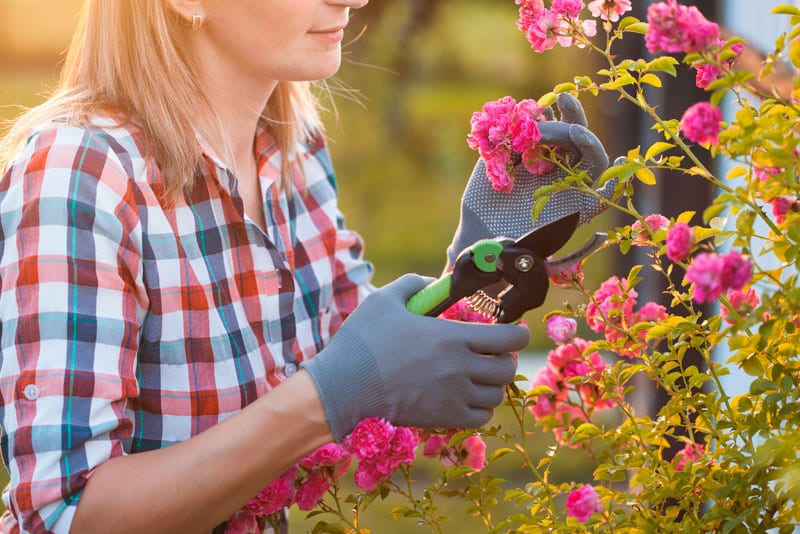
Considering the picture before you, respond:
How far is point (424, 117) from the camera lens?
30.5 feet

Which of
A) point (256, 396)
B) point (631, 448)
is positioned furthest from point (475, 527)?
point (631, 448)

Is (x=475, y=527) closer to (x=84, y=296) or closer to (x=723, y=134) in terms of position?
(x=84, y=296)

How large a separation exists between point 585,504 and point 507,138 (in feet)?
1.58

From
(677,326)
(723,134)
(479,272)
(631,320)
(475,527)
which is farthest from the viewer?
(475,527)

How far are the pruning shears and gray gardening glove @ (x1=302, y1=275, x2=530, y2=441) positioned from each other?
46 mm

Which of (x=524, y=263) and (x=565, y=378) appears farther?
(x=565, y=378)

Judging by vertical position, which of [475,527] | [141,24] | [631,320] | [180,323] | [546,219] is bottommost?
[475,527]

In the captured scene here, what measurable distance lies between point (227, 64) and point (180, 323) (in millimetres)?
453

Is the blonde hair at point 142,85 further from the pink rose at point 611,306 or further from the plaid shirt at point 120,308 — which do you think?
the pink rose at point 611,306

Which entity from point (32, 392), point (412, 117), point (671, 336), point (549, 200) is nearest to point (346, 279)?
point (549, 200)

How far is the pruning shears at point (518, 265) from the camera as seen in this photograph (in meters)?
1.33

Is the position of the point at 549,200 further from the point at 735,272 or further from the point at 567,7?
the point at 735,272

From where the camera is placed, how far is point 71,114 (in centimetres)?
151

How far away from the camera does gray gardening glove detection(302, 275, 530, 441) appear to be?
4.42 ft
